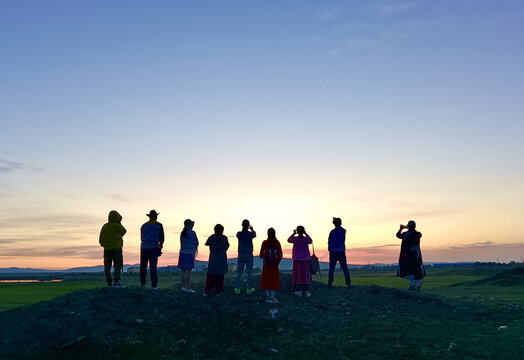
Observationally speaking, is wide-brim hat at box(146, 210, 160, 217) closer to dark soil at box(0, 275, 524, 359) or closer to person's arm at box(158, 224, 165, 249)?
person's arm at box(158, 224, 165, 249)

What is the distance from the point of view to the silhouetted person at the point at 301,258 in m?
17.6

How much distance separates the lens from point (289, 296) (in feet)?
57.7

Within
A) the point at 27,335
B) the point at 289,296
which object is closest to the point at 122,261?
the point at 27,335

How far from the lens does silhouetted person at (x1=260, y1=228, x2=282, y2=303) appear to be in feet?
52.1

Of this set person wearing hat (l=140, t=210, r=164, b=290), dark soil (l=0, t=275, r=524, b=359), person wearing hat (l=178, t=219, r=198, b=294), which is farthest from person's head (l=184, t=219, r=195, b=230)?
dark soil (l=0, t=275, r=524, b=359)

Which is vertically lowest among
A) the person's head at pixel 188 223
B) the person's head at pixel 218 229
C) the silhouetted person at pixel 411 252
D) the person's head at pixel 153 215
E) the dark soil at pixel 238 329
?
the dark soil at pixel 238 329

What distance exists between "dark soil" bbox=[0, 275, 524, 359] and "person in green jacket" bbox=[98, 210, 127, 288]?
3.89 ft

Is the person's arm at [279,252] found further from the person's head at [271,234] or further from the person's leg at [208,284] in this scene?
the person's leg at [208,284]

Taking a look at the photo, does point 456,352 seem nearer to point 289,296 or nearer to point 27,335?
point 289,296

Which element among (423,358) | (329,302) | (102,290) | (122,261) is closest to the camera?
(423,358)

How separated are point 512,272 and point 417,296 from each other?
87.1 ft

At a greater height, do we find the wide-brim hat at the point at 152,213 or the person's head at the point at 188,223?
the wide-brim hat at the point at 152,213

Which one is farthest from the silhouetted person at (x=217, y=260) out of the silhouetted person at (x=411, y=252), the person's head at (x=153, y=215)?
the silhouetted person at (x=411, y=252)

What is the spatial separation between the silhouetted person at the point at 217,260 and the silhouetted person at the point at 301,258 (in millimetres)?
2857
